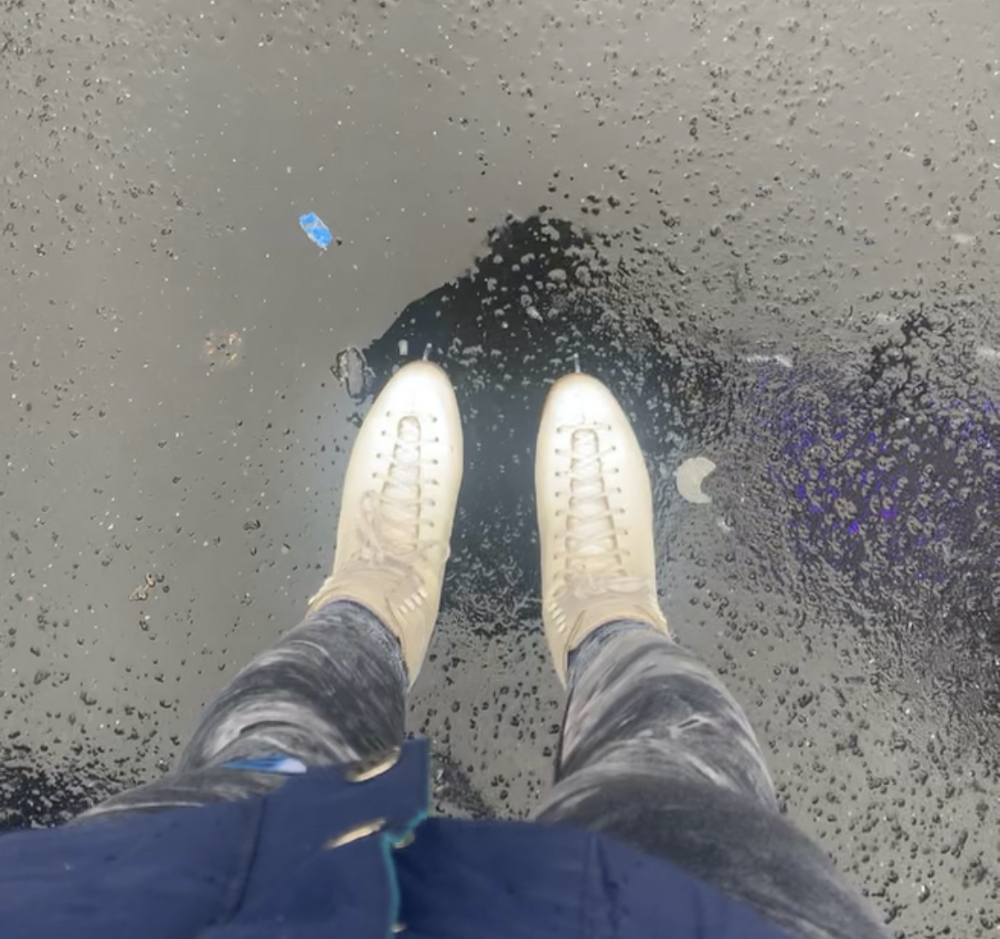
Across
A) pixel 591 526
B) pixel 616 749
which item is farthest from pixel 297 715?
pixel 591 526

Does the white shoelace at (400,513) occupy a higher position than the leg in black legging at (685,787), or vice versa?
the white shoelace at (400,513)

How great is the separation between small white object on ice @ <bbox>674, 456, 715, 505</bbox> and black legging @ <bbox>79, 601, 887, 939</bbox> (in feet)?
0.79

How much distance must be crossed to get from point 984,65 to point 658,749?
125cm

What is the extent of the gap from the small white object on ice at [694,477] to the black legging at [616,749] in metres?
0.24

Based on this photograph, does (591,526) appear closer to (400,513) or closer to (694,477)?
(694,477)

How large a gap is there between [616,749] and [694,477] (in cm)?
54

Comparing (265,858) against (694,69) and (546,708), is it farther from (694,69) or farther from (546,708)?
(694,69)

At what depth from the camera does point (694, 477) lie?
1269mm

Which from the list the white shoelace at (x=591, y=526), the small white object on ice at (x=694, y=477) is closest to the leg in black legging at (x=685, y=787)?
the white shoelace at (x=591, y=526)

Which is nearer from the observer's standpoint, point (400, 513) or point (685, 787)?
point (685, 787)

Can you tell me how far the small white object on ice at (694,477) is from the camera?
4.15 feet

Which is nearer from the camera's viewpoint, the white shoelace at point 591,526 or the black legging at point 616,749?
the black legging at point 616,749

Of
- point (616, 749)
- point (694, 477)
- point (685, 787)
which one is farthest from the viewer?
point (694, 477)

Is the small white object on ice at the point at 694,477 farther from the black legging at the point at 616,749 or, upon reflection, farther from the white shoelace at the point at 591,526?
the black legging at the point at 616,749
